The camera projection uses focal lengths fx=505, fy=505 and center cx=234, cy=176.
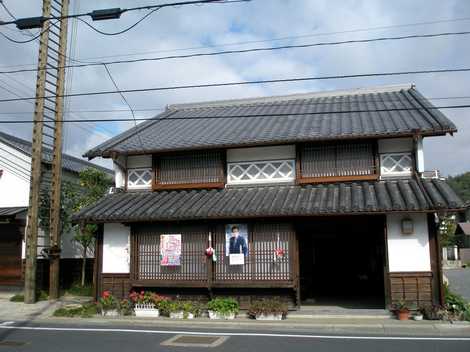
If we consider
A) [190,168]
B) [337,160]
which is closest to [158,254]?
[190,168]

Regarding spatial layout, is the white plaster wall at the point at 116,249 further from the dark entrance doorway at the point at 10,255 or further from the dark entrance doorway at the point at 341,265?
the dark entrance doorway at the point at 341,265

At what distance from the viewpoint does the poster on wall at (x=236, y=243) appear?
14156 millimetres

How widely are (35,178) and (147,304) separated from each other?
5.93 metres

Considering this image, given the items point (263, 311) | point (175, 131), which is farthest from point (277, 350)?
point (175, 131)

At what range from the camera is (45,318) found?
14.1 metres

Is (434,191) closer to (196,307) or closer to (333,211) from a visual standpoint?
(333,211)

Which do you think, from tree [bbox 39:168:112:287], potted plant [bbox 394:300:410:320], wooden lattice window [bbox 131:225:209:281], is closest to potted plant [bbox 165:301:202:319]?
wooden lattice window [bbox 131:225:209:281]

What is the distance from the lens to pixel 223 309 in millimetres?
13430

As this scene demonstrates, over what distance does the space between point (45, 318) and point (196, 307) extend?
14.0ft

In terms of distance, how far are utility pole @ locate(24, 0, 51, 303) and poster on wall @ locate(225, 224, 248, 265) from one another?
22.0ft

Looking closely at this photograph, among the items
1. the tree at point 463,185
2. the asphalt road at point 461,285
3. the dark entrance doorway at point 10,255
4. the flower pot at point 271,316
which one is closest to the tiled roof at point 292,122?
the flower pot at point 271,316

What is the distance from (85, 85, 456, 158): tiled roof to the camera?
48.5 ft

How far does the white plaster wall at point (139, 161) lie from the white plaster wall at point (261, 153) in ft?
9.04

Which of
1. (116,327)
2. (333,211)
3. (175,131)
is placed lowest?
(116,327)
